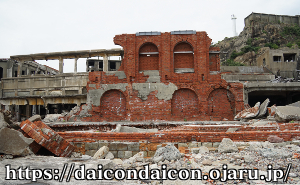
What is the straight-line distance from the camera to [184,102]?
13.3 m

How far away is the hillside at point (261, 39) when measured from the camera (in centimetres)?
3862

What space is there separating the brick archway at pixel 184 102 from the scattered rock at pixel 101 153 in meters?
8.18

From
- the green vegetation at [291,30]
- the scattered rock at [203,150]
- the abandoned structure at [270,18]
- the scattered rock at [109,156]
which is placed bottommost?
the scattered rock at [109,156]

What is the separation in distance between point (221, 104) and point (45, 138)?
1125 cm

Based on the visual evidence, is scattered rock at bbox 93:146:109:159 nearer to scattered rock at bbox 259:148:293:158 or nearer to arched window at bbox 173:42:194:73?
scattered rock at bbox 259:148:293:158

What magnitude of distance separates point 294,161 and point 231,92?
956 centimetres

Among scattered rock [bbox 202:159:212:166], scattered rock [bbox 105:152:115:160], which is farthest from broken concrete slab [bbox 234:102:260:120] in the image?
scattered rock [bbox 105:152:115:160]

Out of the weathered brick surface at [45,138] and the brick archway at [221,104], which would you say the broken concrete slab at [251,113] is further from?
the weathered brick surface at [45,138]

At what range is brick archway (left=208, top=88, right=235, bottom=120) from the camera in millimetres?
13145

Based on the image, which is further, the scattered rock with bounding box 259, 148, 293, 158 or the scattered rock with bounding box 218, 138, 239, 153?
the scattered rock with bounding box 218, 138, 239, 153

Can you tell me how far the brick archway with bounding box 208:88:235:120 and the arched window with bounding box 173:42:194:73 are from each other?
8.68ft

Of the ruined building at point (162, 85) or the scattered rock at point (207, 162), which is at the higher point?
the ruined building at point (162, 85)

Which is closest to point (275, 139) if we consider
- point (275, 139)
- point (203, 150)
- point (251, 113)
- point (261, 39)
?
point (275, 139)

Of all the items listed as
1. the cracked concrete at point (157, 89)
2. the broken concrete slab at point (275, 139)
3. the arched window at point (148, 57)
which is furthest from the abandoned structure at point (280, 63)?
the broken concrete slab at point (275, 139)
